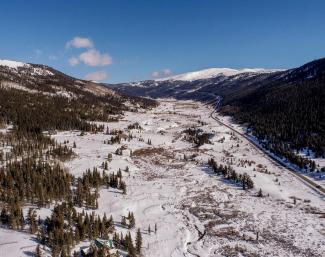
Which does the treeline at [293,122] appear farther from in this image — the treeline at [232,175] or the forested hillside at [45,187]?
the forested hillside at [45,187]

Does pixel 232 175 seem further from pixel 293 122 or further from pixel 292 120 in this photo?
pixel 292 120

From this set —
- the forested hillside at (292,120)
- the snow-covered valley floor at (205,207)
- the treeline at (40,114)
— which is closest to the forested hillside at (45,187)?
the treeline at (40,114)

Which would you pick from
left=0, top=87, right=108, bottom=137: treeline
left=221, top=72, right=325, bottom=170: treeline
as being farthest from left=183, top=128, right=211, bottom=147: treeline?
left=0, top=87, right=108, bottom=137: treeline

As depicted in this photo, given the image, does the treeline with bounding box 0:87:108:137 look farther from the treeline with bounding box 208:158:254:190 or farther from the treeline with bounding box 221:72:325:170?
the treeline with bounding box 221:72:325:170

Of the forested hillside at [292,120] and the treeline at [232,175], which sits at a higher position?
the forested hillside at [292,120]

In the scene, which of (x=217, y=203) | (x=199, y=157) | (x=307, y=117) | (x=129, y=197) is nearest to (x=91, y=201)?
(x=129, y=197)

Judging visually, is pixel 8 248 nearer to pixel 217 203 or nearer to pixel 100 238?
pixel 100 238
